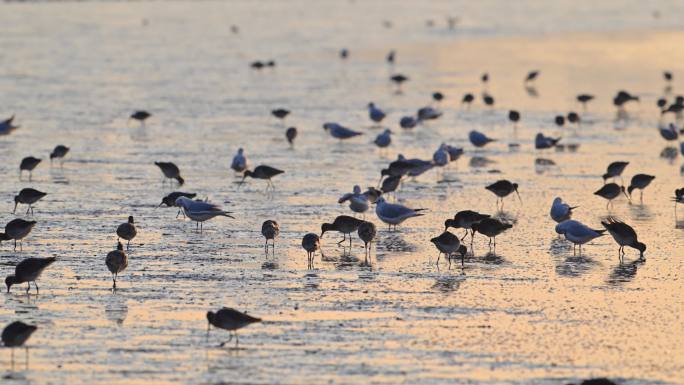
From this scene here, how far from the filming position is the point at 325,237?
65.8ft

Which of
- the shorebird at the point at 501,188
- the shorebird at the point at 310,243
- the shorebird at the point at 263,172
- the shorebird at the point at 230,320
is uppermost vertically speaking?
the shorebird at the point at 263,172

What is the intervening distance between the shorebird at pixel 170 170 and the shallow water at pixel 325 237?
21 cm

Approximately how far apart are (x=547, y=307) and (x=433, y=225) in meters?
5.71

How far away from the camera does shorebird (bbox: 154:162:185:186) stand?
24141 mm

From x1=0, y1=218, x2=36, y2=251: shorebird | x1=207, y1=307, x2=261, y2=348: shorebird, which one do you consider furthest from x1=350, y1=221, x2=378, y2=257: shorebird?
x1=207, y1=307, x2=261, y2=348: shorebird

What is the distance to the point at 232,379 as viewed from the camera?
1236cm

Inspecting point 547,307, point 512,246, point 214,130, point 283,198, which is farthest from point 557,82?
point 547,307

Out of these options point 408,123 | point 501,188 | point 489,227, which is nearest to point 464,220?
point 489,227

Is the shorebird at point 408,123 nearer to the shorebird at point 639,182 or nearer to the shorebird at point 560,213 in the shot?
the shorebird at point 639,182

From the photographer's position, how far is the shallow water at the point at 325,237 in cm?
1318

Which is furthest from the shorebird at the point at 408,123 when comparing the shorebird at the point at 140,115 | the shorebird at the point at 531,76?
the shorebird at the point at 531,76

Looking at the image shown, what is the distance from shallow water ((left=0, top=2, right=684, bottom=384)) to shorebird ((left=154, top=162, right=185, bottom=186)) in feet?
0.70

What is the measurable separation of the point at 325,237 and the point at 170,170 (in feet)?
17.0

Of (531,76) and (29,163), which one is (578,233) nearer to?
(29,163)
